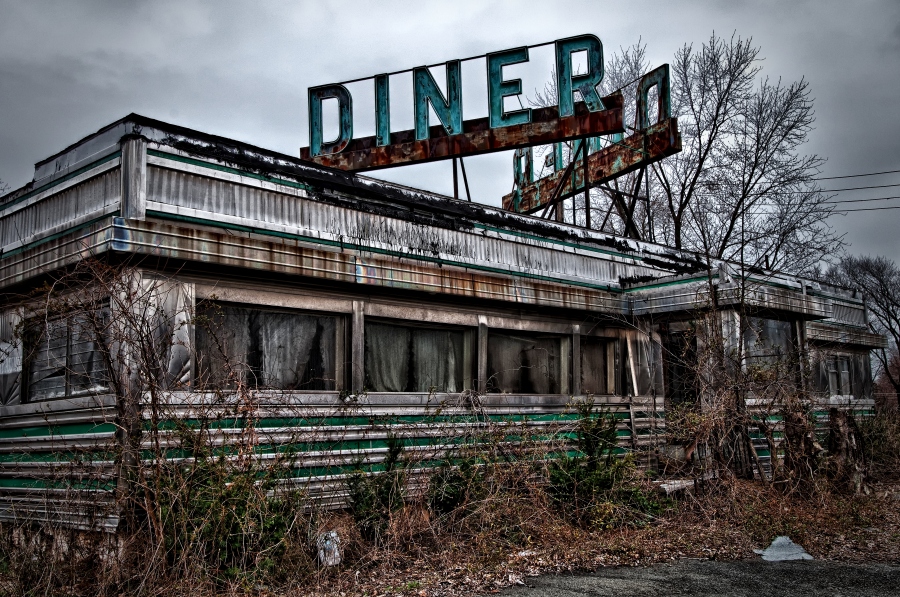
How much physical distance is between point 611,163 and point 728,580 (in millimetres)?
10292

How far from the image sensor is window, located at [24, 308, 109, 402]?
21.2 feet

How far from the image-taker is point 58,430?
6484 millimetres

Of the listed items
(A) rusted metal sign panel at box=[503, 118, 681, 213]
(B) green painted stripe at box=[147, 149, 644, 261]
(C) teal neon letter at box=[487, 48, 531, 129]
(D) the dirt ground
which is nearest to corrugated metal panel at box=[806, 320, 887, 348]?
(A) rusted metal sign panel at box=[503, 118, 681, 213]

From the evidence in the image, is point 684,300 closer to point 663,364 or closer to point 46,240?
point 663,364

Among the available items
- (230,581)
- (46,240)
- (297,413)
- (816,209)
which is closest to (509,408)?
(297,413)

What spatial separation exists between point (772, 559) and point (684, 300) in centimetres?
379

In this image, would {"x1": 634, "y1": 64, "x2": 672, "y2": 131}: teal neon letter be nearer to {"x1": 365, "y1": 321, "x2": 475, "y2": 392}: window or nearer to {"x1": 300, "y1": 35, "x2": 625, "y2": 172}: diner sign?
{"x1": 300, "y1": 35, "x2": 625, "y2": 172}: diner sign

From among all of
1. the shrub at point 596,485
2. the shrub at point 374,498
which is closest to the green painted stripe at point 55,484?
the shrub at point 374,498

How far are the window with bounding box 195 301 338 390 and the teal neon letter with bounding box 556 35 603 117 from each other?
589 cm

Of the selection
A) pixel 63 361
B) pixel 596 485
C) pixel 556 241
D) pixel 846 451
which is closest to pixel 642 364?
pixel 556 241

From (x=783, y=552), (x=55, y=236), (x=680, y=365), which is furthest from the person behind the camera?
(x=680, y=365)

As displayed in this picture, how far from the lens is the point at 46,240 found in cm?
682

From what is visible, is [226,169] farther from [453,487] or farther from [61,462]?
[453,487]

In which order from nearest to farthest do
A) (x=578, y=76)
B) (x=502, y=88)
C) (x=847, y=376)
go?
(x=578, y=76), (x=502, y=88), (x=847, y=376)
